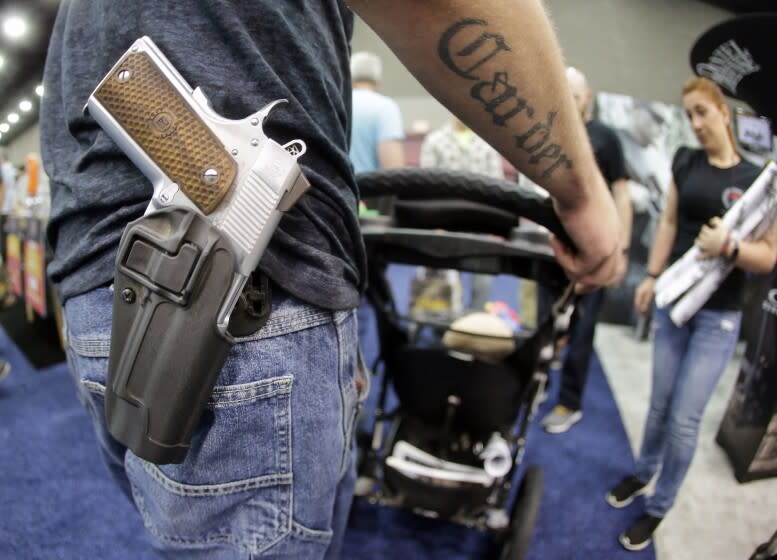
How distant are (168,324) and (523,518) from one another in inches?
47.6

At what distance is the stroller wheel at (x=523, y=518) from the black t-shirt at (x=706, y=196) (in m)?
0.79

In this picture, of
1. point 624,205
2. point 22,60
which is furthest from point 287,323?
point 624,205

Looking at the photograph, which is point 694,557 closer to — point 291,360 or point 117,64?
point 291,360

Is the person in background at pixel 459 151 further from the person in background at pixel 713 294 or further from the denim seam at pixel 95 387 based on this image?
the denim seam at pixel 95 387

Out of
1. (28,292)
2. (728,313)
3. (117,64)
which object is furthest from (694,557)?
Answer: (28,292)

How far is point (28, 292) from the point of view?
258 cm

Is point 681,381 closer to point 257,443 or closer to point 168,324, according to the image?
point 257,443

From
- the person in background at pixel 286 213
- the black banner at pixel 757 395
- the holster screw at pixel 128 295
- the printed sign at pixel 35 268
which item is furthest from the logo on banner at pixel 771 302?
the printed sign at pixel 35 268

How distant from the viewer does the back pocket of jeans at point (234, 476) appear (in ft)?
1.69

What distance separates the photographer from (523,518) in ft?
4.25

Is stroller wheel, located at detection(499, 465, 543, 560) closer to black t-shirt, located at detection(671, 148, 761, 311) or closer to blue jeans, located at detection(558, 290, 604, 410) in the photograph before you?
black t-shirt, located at detection(671, 148, 761, 311)

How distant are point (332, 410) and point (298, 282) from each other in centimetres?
17

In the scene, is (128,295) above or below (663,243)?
above

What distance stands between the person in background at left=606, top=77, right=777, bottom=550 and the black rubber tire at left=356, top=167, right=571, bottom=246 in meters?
0.25
